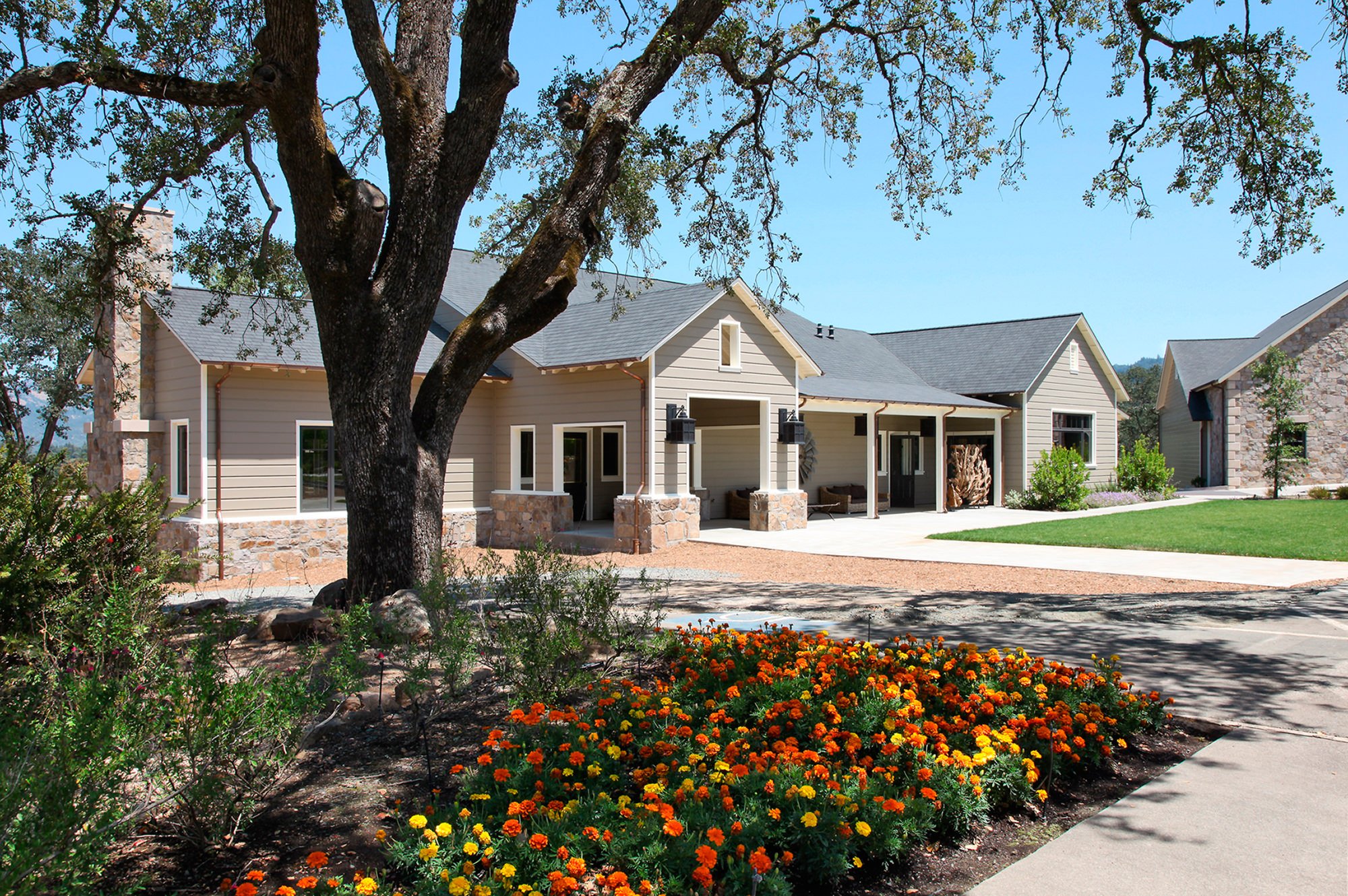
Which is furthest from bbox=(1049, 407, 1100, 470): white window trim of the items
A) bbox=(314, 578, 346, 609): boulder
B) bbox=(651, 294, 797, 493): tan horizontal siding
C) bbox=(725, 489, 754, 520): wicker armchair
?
bbox=(314, 578, 346, 609): boulder

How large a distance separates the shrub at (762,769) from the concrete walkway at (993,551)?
7.48m

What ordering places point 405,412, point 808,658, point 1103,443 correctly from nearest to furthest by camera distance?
1. point 808,658
2. point 405,412
3. point 1103,443

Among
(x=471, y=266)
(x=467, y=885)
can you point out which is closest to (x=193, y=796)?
(x=467, y=885)

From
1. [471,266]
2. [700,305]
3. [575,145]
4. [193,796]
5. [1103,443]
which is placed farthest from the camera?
[1103,443]

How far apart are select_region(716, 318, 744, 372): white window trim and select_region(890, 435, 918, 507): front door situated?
9.34m

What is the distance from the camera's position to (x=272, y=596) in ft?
35.8

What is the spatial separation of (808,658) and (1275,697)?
287 cm

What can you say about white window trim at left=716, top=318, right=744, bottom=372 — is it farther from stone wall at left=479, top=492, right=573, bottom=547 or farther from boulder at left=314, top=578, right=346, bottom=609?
boulder at left=314, top=578, right=346, bottom=609

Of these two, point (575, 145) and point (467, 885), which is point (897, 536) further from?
point (467, 885)

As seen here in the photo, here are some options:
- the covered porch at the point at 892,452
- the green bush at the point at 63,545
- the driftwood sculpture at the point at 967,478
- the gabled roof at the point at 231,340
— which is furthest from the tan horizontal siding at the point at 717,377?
the green bush at the point at 63,545

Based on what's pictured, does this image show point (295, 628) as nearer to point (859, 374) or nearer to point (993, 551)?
point (993, 551)

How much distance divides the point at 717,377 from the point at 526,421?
3.94 meters

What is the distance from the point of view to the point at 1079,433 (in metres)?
26.2

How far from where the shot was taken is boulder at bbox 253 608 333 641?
647 centimetres
